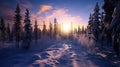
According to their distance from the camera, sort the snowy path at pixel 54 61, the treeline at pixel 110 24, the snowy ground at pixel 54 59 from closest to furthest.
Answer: the treeline at pixel 110 24 < the snowy path at pixel 54 61 < the snowy ground at pixel 54 59

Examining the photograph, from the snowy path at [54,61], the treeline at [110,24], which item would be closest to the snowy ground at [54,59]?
the snowy path at [54,61]

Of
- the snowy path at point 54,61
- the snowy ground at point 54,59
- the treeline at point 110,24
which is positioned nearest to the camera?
the treeline at point 110,24

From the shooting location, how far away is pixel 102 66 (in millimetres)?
18562

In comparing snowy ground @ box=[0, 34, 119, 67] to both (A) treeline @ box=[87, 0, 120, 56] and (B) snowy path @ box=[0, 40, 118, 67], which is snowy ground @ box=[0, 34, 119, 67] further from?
(A) treeline @ box=[87, 0, 120, 56]

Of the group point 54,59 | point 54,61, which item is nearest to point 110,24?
point 54,61

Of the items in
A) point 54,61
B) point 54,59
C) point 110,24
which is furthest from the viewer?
point 54,59

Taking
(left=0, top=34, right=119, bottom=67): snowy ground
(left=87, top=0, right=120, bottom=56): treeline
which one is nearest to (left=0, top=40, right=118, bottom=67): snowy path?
(left=0, top=34, right=119, bottom=67): snowy ground

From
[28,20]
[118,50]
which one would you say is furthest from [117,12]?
[28,20]

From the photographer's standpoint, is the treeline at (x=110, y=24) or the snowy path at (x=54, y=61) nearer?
the treeline at (x=110, y=24)

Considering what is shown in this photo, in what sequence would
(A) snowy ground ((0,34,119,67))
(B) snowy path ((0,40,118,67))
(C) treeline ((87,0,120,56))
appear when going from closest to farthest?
(C) treeline ((87,0,120,56)) → (B) snowy path ((0,40,118,67)) → (A) snowy ground ((0,34,119,67))

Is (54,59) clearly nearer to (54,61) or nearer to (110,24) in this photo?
(54,61)

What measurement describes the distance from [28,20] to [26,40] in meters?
6.42

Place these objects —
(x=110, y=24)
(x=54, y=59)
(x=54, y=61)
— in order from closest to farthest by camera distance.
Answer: (x=110, y=24) → (x=54, y=61) → (x=54, y=59)

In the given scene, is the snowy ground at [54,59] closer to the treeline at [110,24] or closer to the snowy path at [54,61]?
the snowy path at [54,61]
